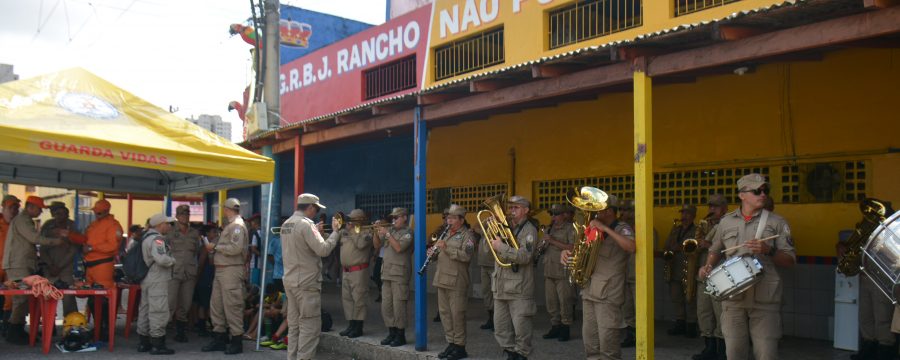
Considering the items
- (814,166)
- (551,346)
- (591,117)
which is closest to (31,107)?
(551,346)

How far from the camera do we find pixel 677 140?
31.5ft

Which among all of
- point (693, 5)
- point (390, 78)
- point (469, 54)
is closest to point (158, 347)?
point (469, 54)

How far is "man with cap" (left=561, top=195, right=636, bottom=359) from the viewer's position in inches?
245

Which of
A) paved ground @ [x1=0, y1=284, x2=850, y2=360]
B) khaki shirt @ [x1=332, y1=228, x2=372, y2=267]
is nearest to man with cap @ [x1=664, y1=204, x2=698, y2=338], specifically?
paved ground @ [x1=0, y1=284, x2=850, y2=360]

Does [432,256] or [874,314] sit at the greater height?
[432,256]

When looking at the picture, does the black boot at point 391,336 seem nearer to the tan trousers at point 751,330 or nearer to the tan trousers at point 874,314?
the tan trousers at point 751,330

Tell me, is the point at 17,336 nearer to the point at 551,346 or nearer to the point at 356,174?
the point at 551,346

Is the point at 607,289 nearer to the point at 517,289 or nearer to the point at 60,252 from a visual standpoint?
the point at 517,289

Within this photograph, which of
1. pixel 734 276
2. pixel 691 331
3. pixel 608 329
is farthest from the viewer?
pixel 691 331

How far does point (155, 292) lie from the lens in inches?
340

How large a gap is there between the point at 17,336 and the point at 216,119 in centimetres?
5104

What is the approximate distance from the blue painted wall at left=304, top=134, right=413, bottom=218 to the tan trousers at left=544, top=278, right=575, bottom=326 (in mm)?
5407

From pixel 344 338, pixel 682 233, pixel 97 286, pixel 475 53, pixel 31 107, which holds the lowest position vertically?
pixel 344 338

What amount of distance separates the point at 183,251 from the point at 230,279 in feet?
4.17
